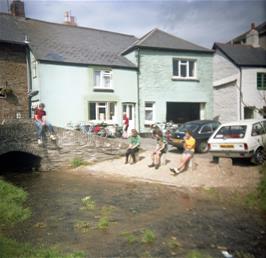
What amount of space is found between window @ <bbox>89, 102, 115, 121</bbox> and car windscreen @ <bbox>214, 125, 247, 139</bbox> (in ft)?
39.7

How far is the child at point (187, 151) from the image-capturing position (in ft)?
44.2

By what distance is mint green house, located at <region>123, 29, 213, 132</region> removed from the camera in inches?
999

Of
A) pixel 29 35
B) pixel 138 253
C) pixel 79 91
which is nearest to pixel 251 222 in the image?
pixel 138 253

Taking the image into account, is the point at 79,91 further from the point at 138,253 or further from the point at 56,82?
the point at 138,253

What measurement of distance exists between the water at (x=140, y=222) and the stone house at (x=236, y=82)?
16.1 meters

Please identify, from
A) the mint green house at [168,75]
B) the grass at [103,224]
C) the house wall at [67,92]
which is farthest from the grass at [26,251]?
the mint green house at [168,75]

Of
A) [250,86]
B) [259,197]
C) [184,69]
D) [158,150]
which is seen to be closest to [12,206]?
[158,150]

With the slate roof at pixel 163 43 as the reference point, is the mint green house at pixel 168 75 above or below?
below

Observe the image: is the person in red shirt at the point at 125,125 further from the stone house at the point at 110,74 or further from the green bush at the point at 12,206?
the green bush at the point at 12,206

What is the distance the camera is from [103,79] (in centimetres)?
2436

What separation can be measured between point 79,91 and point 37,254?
700 inches

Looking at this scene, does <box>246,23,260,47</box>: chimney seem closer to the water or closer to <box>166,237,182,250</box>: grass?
the water

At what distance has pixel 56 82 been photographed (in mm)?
22641

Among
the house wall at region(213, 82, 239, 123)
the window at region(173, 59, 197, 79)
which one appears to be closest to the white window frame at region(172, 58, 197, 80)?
the window at region(173, 59, 197, 79)
